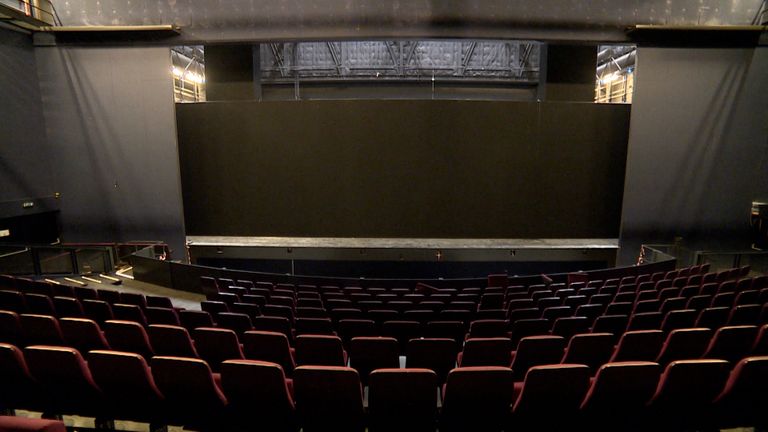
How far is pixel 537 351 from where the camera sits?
291cm

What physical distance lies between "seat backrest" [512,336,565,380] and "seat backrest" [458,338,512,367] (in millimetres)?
123

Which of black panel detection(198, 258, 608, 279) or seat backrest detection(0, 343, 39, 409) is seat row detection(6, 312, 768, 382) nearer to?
seat backrest detection(0, 343, 39, 409)

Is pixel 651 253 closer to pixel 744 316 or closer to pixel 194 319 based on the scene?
pixel 744 316

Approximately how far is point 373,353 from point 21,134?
42.6 ft

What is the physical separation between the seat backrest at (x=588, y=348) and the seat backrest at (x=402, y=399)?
1.41 metres

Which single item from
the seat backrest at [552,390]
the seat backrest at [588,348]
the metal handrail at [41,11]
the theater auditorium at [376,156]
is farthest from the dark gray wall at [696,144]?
the metal handrail at [41,11]

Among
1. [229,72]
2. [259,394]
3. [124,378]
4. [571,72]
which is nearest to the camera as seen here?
[259,394]

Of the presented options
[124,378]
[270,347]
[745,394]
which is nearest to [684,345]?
[745,394]

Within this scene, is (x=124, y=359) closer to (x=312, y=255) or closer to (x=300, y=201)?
(x=312, y=255)

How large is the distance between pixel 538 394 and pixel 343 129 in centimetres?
1018

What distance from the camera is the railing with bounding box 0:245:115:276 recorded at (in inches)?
292

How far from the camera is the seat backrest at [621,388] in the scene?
228cm

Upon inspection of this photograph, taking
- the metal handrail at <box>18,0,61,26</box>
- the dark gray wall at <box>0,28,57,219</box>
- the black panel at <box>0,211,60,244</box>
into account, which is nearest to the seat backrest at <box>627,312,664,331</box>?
the dark gray wall at <box>0,28,57,219</box>

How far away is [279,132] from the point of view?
1145 cm
